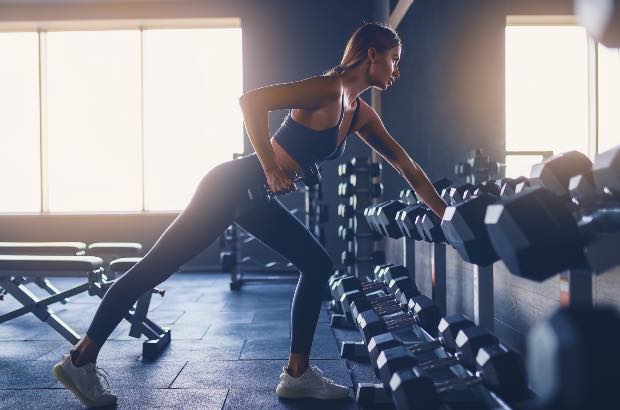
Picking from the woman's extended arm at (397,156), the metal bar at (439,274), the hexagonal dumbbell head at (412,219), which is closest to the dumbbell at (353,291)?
the metal bar at (439,274)

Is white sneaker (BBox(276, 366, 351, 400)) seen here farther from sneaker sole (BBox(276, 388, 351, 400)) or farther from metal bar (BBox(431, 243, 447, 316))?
metal bar (BBox(431, 243, 447, 316))

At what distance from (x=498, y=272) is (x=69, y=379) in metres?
1.48

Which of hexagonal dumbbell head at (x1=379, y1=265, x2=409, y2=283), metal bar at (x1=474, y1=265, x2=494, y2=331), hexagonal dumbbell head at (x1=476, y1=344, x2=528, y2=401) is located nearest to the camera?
hexagonal dumbbell head at (x1=476, y1=344, x2=528, y2=401)

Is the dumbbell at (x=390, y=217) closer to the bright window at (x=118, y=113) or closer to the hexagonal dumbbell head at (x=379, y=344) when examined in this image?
the hexagonal dumbbell head at (x=379, y=344)

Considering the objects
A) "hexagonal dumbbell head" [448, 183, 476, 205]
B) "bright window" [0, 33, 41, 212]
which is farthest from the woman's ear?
"bright window" [0, 33, 41, 212]

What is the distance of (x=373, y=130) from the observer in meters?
1.69

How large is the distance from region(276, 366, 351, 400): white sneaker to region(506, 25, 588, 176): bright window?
3082 millimetres

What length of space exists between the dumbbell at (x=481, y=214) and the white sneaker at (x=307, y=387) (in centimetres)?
90

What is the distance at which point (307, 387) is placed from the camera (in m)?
1.73

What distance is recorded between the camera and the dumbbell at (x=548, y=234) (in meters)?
0.68

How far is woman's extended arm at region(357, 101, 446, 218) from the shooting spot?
162cm

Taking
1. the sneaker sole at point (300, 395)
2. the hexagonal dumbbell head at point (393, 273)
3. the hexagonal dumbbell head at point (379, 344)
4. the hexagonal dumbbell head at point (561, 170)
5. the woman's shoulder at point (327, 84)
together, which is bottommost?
the sneaker sole at point (300, 395)

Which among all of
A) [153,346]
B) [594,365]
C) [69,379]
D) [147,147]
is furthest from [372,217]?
[147,147]

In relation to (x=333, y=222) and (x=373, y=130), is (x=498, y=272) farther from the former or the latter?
(x=333, y=222)
